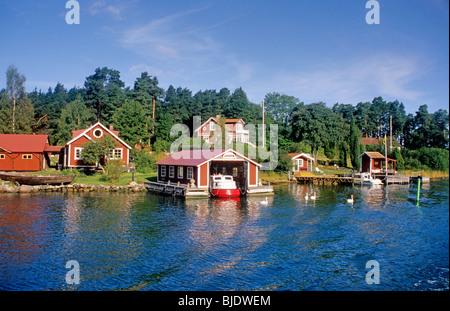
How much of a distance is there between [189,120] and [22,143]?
1594 inches

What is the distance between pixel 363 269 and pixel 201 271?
7.70 meters

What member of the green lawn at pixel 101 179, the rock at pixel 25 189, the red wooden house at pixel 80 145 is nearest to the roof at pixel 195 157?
the green lawn at pixel 101 179

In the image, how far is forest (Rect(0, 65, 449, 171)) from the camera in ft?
213

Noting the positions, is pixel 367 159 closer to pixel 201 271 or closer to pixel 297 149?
pixel 297 149

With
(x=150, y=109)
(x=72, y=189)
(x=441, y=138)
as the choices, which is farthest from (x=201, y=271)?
(x=441, y=138)

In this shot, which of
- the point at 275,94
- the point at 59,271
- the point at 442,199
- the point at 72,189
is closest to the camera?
the point at 59,271

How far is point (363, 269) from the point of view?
15992 mm

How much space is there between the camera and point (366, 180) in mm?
53156

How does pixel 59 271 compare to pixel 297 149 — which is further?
pixel 297 149

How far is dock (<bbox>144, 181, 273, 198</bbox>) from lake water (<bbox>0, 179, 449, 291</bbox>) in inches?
116

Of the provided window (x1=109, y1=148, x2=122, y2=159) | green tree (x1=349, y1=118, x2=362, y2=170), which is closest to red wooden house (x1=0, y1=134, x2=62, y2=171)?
window (x1=109, y1=148, x2=122, y2=159)

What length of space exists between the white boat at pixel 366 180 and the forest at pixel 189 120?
11.7 meters

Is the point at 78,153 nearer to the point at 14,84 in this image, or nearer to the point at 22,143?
the point at 22,143

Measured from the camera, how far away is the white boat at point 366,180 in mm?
52219
